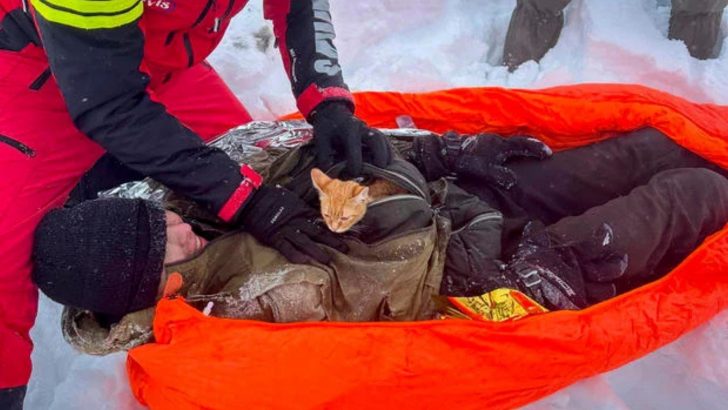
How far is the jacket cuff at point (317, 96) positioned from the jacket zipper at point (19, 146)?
22.9 inches

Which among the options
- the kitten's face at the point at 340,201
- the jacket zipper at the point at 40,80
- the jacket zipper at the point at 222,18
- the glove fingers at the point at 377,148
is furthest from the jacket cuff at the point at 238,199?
the jacket zipper at the point at 40,80

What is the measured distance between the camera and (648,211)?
1.48m

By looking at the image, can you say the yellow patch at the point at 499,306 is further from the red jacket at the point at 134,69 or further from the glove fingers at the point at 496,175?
the red jacket at the point at 134,69

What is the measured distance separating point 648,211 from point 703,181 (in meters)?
0.15

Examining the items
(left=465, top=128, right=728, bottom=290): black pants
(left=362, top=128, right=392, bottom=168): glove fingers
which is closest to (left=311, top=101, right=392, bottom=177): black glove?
(left=362, top=128, right=392, bottom=168): glove fingers

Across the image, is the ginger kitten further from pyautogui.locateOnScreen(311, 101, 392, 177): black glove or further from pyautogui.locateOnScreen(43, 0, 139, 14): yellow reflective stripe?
pyautogui.locateOnScreen(43, 0, 139, 14): yellow reflective stripe

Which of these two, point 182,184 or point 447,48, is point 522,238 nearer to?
point 182,184

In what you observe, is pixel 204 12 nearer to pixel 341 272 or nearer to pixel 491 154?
pixel 341 272

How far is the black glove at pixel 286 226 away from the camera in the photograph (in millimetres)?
1291

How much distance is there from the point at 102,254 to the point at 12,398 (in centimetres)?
44

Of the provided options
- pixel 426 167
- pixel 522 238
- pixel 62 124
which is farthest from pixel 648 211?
pixel 62 124

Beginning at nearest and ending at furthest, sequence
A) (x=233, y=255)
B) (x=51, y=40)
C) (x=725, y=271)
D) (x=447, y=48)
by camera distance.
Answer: (x=51, y=40), (x=233, y=255), (x=725, y=271), (x=447, y=48)

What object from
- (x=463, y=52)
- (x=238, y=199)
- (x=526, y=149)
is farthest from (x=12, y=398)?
(x=463, y=52)

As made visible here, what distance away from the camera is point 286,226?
1.31m
